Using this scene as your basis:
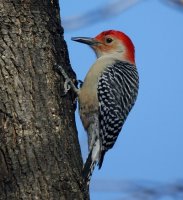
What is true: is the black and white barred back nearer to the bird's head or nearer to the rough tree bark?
the bird's head

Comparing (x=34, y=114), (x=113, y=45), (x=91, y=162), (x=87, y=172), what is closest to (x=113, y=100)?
(x=91, y=162)

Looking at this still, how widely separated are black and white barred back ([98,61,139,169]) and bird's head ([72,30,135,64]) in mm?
408

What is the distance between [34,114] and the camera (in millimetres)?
3414

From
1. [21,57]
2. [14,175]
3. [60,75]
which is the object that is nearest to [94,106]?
[60,75]

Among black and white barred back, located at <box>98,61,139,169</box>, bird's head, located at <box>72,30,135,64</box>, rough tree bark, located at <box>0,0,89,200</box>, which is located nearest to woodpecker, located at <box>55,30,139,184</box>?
black and white barred back, located at <box>98,61,139,169</box>

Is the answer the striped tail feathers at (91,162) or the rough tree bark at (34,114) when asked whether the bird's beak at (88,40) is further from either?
the rough tree bark at (34,114)

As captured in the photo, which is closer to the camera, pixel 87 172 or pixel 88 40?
pixel 87 172

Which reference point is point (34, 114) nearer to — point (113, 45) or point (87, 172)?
point (87, 172)

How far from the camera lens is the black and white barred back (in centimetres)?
494

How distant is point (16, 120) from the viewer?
11.0ft

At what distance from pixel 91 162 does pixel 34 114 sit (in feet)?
3.83

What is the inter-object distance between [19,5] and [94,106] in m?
1.67

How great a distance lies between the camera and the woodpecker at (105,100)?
4.93 metres

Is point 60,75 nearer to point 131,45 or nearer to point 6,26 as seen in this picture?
point 6,26
